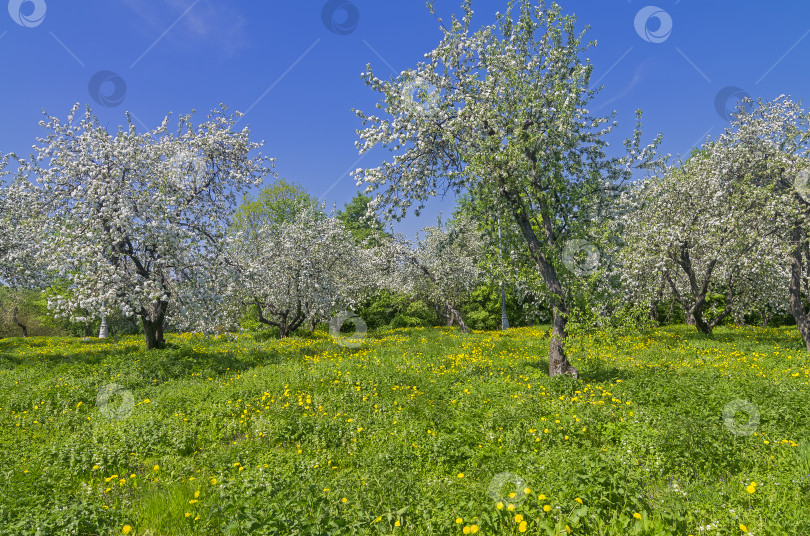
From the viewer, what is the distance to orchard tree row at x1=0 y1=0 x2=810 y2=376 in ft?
39.5

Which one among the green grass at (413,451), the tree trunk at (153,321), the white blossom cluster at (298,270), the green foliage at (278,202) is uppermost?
the green foliage at (278,202)

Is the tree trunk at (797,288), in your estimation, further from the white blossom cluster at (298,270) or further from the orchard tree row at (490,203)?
the white blossom cluster at (298,270)

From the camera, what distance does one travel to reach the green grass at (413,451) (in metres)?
4.75

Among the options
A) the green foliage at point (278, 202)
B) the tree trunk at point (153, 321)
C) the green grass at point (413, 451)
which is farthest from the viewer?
the green foliage at point (278, 202)

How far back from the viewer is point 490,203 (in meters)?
12.4

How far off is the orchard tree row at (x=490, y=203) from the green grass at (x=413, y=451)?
3218 mm

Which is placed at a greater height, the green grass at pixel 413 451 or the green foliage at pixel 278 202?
the green foliage at pixel 278 202

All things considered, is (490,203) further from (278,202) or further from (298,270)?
(278,202)

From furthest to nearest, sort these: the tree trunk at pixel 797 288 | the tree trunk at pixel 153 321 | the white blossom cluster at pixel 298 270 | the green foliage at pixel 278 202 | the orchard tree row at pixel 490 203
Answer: the green foliage at pixel 278 202 < the white blossom cluster at pixel 298 270 < the tree trunk at pixel 153 321 < the tree trunk at pixel 797 288 < the orchard tree row at pixel 490 203

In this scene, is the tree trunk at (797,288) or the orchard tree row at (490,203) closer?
the orchard tree row at (490,203)

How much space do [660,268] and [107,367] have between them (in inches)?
837

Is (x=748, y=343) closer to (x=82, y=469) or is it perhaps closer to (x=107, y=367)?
(x=82, y=469)

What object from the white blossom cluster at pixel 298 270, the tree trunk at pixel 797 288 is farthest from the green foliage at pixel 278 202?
the tree trunk at pixel 797 288

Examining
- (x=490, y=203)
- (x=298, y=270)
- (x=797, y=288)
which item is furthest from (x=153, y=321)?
(x=797, y=288)
